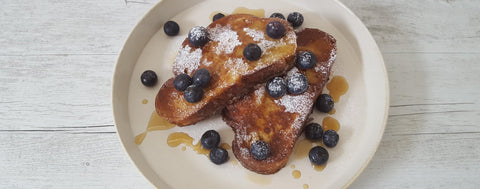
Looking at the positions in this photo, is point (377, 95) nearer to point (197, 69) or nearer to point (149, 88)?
point (197, 69)

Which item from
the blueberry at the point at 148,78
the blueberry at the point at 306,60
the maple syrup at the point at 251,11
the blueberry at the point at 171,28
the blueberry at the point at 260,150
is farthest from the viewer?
the maple syrup at the point at 251,11

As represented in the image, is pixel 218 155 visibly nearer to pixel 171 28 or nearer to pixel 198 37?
pixel 198 37

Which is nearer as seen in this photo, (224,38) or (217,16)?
(224,38)

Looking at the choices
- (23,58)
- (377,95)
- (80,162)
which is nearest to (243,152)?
(377,95)

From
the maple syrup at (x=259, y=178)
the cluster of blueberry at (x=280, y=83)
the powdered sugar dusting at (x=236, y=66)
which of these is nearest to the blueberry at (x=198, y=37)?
the powdered sugar dusting at (x=236, y=66)

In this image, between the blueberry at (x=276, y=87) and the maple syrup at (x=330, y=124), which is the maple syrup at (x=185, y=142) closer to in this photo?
the blueberry at (x=276, y=87)

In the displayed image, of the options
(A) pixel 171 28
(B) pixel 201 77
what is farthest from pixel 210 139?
(A) pixel 171 28

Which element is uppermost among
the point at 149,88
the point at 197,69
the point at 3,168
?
the point at 197,69
